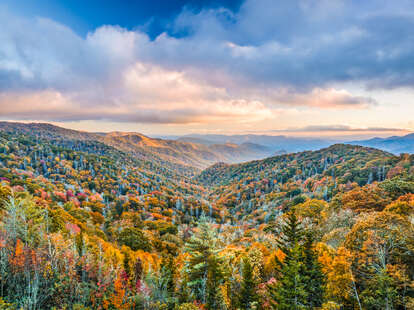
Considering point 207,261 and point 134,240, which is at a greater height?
point 207,261

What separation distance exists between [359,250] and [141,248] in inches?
1699

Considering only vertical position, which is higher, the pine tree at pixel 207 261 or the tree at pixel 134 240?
the pine tree at pixel 207 261

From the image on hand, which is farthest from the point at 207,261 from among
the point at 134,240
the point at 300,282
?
the point at 134,240

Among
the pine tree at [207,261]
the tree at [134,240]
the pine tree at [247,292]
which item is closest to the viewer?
the pine tree at [247,292]

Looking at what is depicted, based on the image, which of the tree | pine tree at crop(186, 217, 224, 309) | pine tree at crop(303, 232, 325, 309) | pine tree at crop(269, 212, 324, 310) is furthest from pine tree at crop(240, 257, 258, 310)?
the tree

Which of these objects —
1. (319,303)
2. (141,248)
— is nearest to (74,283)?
(319,303)

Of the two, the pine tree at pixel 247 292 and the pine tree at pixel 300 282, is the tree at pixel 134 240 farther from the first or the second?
the pine tree at pixel 300 282

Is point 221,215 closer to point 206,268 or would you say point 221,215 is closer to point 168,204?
point 168,204

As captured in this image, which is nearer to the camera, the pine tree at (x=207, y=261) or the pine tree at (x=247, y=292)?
the pine tree at (x=247, y=292)

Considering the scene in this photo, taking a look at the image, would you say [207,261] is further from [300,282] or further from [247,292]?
[300,282]

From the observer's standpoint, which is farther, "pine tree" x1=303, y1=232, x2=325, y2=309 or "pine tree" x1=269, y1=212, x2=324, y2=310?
"pine tree" x1=303, y1=232, x2=325, y2=309

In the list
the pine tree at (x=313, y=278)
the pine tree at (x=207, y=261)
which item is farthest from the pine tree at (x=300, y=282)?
the pine tree at (x=207, y=261)

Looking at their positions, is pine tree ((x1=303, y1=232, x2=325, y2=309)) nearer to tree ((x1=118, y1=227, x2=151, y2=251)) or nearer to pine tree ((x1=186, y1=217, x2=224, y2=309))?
pine tree ((x1=186, y1=217, x2=224, y2=309))

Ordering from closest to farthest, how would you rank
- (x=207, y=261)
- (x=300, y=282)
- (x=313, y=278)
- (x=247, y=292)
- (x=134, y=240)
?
(x=300, y=282) → (x=247, y=292) → (x=313, y=278) → (x=207, y=261) → (x=134, y=240)
